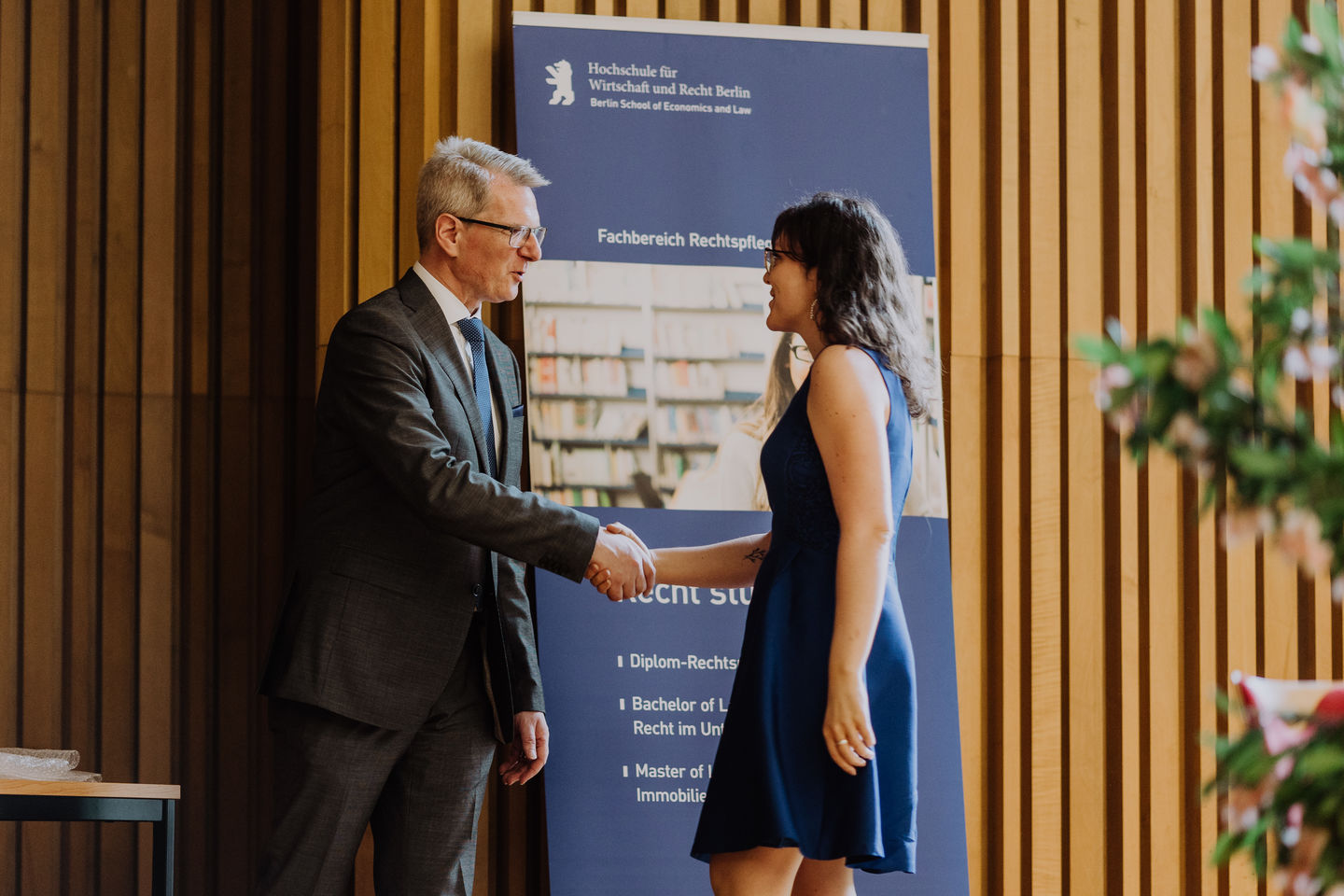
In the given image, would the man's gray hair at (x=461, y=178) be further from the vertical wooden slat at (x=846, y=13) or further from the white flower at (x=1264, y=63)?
the white flower at (x=1264, y=63)

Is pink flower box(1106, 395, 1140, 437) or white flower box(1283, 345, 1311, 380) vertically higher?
white flower box(1283, 345, 1311, 380)

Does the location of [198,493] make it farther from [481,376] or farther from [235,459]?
[481,376]

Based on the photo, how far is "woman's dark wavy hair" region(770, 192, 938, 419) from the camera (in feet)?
9.22

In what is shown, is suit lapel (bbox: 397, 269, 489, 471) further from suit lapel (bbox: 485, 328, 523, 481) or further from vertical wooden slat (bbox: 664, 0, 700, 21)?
vertical wooden slat (bbox: 664, 0, 700, 21)

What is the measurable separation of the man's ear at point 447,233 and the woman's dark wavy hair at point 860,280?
2.66 feet

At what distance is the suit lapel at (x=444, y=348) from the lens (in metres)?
3.17

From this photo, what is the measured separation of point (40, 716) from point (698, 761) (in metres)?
1.99

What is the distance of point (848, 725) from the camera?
259 cm

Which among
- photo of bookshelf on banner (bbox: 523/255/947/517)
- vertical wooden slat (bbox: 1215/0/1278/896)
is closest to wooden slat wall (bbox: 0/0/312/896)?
photo of bookshelf on banner (bbox: 523/255/947/517)

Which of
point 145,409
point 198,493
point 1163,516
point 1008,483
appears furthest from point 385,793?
point 1163,516

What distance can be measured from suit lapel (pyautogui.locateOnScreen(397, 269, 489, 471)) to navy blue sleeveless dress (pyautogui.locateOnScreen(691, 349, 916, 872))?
0.75 m

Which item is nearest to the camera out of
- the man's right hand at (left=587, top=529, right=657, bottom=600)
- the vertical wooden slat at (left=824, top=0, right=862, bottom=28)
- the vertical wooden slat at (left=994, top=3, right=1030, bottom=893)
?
the man's right hand at (left=587, top=529, right=657, bottom=600)

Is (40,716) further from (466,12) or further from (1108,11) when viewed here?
(1108,11)

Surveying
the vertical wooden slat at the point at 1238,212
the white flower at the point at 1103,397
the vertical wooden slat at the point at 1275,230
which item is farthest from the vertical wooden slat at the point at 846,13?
the white flower at the point at 1103,397
